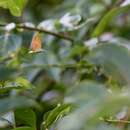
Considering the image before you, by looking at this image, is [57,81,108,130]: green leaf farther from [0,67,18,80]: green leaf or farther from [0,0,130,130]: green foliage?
[0,67,18,80]: green leaf

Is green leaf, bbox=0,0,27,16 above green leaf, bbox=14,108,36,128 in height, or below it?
above

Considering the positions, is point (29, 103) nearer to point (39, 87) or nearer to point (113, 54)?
point (113, 54)

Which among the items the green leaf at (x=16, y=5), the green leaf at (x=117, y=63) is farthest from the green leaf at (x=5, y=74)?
the green leaf at (x=117, y=63)

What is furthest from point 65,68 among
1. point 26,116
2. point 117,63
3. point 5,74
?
point 117,63

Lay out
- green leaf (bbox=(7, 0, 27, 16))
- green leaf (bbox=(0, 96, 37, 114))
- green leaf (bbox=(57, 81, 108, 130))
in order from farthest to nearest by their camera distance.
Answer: green leaf (bbox=(7, 0, 27, 16)) < green leaf (bbox=(0, 96, 37, 114)) < green leaf (bbox=(57, 81, 108, 130))

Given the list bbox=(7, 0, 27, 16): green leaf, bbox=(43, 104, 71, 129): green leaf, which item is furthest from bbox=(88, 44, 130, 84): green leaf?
bbox=(7, 0, 27, 16): green leaf

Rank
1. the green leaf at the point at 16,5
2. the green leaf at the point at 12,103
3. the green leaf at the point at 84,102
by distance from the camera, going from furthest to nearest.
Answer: the green leaf at the point at 16,5 < the green leaf at the point at 12,103 < the green leaf at the point at 84,102

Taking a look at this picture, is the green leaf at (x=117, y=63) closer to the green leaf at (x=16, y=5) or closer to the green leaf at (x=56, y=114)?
the green leaf at (x=56, y=114)

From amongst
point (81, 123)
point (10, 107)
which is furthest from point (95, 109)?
point (10, 107)

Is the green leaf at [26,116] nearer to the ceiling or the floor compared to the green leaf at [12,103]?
nearer to the floor
